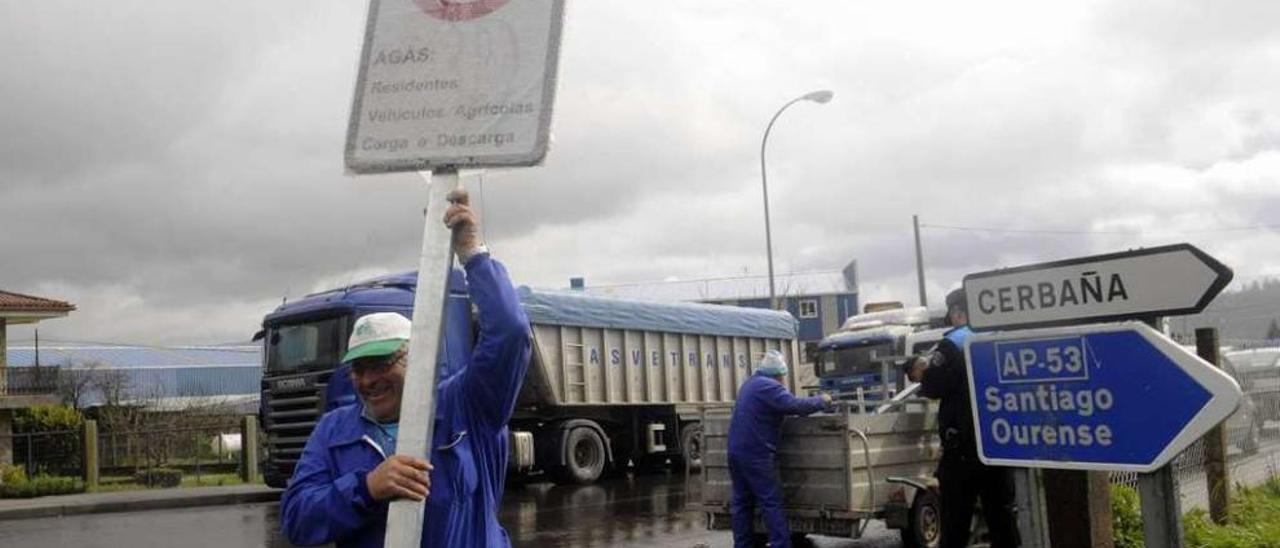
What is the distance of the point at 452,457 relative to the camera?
3.17 metres

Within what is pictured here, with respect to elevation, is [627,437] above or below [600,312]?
below

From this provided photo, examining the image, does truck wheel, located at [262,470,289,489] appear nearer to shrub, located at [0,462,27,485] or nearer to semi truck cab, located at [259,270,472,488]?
semi truck cab, located at [259,270,472,488]

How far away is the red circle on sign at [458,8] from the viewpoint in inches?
121

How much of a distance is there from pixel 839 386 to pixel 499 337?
20366 millimetres

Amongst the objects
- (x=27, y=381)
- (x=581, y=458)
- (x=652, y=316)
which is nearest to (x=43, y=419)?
(x=27, y=381)

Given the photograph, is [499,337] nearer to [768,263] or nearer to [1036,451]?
[1036,451]

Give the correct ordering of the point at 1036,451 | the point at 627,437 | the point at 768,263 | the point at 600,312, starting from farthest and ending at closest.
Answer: the point at 768,263, the point at 627,437, the point at 600,312, the point at 1036,451

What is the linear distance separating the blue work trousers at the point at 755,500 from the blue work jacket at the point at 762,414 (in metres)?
0.07

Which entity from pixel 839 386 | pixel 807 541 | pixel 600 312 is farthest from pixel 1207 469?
pixel 839 386

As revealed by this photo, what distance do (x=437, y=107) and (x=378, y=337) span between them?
2.09ft

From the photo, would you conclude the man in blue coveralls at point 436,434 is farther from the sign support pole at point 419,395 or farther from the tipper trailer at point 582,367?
the tipper trailer at point 582,367

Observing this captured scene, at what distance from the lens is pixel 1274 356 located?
12109 millimetres

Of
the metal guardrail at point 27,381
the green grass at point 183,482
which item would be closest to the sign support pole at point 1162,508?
the green grass at point 183,482

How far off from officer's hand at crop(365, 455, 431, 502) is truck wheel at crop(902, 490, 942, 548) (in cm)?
709
